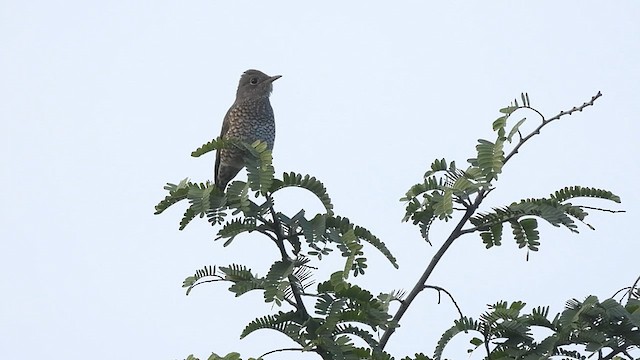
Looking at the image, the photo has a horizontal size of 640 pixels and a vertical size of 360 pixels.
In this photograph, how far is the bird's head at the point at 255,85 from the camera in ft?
27.5

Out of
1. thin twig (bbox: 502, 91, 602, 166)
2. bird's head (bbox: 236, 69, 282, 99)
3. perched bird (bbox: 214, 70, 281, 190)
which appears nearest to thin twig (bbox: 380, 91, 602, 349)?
thin twig (bbox: 502, 91, 602, 166)

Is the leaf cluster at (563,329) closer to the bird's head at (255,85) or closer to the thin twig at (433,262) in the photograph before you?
the thin twig at (433,262)

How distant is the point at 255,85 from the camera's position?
8484mm

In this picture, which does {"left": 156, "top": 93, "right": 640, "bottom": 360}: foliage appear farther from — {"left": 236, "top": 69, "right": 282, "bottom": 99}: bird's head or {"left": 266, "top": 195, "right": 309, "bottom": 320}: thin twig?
{"left": 236, "top": 69, "right": 282, "bottom": 99}: bird's head

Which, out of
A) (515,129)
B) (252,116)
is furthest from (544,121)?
(252,116)

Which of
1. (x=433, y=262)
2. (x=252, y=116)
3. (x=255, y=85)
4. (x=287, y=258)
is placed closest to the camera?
(x=433, y=262)

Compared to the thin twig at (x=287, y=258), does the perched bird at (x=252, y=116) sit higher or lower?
higher

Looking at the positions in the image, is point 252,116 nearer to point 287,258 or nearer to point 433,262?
A: point 287,258

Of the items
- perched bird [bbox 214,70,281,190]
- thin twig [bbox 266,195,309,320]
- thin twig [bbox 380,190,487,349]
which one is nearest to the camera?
thin twig [bbox 380,190,487,349]

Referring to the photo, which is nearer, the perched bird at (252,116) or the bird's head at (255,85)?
the perched bird at (252,116)

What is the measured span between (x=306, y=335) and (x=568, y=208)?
1.36m

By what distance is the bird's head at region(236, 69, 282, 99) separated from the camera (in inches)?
330

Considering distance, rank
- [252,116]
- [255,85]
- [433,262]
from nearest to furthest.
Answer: [433,262], [252,116], [255,85]

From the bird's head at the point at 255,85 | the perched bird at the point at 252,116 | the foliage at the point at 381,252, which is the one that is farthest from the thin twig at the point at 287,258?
the bird's head at the point at 255,85
